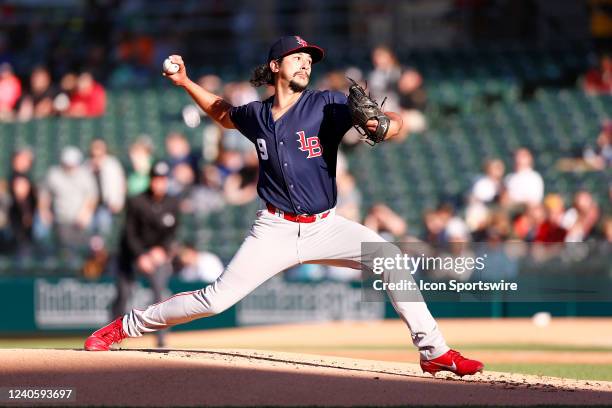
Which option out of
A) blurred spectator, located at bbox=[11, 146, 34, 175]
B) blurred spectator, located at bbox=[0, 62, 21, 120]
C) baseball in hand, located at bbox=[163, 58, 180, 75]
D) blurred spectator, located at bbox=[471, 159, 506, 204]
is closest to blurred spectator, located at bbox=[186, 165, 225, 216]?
blurred spectator, located at bbox=[11, 146, 34, 175]

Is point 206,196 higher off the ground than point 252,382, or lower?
higher

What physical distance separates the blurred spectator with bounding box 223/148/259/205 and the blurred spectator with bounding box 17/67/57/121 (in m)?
4.05

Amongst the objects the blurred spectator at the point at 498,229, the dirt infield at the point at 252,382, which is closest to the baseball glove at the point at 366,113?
the dirt infield at the point at 252,382

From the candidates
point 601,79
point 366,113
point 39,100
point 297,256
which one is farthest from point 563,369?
point 39,100

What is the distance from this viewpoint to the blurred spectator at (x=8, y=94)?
1814cm

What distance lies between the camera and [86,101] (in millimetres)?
18250

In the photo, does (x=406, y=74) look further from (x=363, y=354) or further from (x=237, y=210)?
(x=363, y=354)

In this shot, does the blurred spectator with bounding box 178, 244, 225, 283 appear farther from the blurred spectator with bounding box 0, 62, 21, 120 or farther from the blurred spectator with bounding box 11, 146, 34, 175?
the blurred spectator with bounding box 0, 62, 21, 120

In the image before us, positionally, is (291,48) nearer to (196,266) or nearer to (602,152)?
(196,266)

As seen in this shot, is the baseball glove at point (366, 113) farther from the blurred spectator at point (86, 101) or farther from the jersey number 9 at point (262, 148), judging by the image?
the blurred spectator at point (86, 101)

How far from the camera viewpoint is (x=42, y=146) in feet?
57.2

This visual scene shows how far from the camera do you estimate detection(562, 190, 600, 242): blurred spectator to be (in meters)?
13.7

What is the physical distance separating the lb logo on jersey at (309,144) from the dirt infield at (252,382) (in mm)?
1288

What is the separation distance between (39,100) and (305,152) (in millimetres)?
12183
